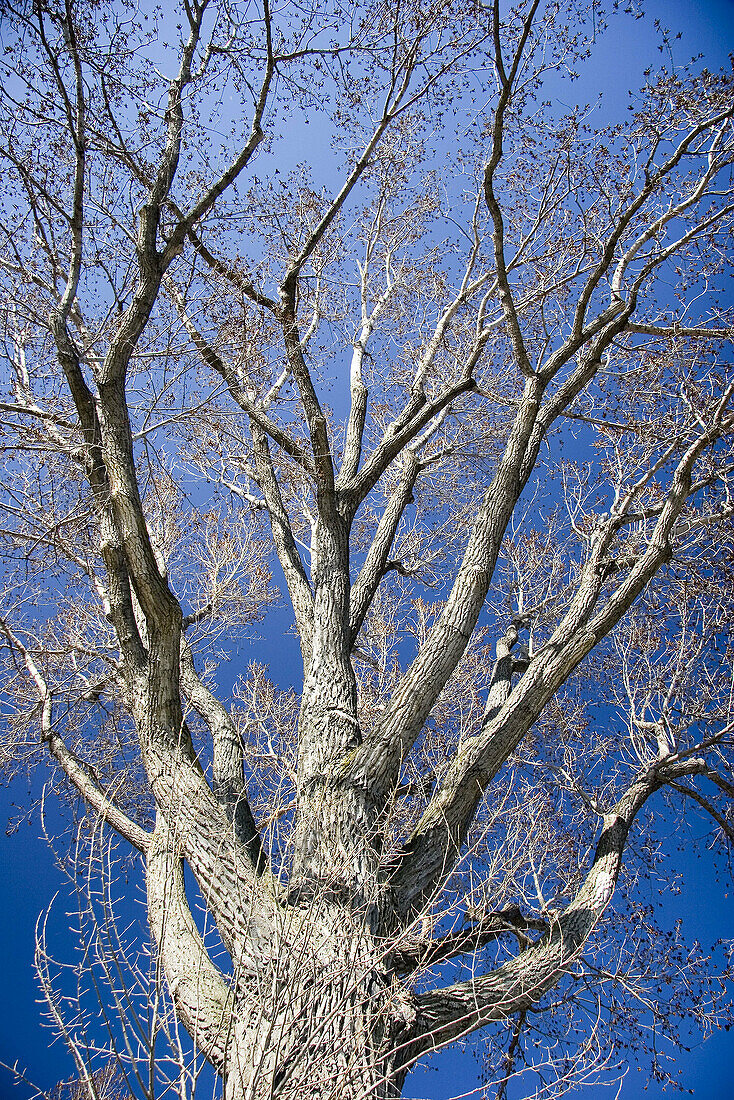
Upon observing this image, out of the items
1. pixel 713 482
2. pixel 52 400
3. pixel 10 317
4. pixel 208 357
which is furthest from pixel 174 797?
pixel 713 482

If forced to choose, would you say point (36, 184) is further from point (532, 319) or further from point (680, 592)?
point (680, 592)

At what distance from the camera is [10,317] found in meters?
5.27

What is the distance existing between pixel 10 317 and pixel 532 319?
4866mm

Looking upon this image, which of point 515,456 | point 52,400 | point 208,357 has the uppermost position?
→ point 52,400

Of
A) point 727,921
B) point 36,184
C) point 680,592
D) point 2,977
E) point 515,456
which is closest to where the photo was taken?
point 36,184

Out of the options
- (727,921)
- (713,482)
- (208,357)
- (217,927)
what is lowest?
(727,921)

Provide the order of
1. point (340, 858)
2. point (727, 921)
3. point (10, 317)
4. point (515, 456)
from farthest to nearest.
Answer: point (727, 921) → point (10, 317) → point (515, 456) → point (340, 858)

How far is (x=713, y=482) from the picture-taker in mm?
5000

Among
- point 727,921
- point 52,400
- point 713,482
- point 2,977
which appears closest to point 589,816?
point 713,482

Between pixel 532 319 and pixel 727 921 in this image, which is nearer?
pixel 532 319

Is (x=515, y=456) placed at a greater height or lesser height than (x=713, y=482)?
greater

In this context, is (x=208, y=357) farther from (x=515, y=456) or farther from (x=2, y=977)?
(x=2, y=977)

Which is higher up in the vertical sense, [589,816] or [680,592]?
[680,592]

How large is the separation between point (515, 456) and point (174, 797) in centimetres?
311
